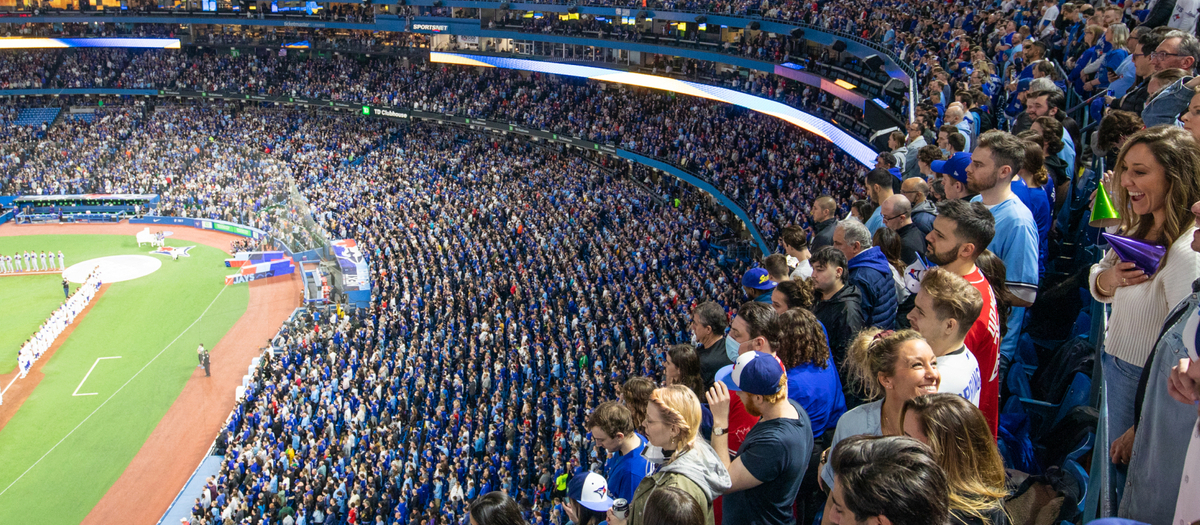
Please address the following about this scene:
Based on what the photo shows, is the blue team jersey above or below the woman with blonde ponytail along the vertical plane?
below

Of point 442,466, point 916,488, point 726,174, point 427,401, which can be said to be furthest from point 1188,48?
point 726,174

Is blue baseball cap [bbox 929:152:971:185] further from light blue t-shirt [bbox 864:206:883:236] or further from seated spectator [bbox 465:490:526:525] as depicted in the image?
seated spectator [bbox 465:490:526:525]

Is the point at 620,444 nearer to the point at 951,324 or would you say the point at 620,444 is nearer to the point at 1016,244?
the point at 951,324

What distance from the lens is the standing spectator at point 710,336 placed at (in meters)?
6.08

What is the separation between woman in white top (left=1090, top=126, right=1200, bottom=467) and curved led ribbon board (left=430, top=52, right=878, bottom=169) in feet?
49.0

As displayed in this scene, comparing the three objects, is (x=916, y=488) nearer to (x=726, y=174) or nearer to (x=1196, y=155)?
(x=1196, y=155)

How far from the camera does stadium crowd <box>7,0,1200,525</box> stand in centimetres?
377

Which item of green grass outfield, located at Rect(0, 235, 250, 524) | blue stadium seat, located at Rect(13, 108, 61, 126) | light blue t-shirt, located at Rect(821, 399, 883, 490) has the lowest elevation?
green grass outfield, located at Rect(0, 235, 250, 524)

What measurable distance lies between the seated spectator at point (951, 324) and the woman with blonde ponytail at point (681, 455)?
1.23 metres

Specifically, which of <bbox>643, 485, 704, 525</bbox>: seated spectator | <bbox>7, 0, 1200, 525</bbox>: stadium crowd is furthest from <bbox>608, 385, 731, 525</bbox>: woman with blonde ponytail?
<bbox>643, 485, 704, 525</bbox>: seated spectator

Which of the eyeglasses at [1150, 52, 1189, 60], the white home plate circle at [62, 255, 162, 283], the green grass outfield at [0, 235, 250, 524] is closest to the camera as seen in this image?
the eyeglasses at [1150, 52, 1189, 60]

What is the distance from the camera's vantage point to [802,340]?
4844 millimetres

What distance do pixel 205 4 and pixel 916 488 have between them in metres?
51.7

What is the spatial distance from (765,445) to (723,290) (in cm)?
1645
